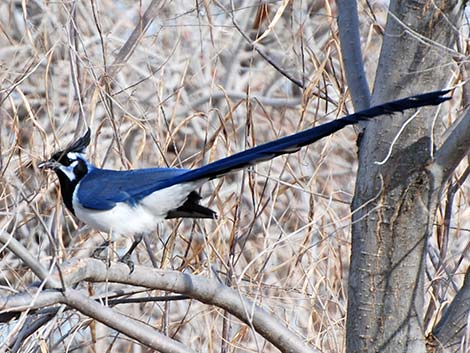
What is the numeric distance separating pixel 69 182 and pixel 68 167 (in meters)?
0.05

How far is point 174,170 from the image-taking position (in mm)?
2736

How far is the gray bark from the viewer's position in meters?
2.24

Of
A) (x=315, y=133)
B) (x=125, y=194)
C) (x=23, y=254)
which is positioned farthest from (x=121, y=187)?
(x=23, y=254)

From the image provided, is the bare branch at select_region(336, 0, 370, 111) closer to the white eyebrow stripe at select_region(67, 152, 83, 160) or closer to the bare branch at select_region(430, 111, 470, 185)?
the bare branch at select_region(430, 111, 470, 185)

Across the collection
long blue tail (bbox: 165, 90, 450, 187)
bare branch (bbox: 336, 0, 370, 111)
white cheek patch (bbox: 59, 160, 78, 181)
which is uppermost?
bare branch (bbox: 336, 0, 370, 111)

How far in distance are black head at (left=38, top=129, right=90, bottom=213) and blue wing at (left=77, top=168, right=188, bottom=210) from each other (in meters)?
0.07

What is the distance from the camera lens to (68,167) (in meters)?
2.99

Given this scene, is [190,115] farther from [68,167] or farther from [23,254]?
[23,254]

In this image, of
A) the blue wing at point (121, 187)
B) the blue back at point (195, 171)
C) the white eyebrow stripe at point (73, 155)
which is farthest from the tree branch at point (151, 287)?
the white eyebrow stripe at point (73, 155)

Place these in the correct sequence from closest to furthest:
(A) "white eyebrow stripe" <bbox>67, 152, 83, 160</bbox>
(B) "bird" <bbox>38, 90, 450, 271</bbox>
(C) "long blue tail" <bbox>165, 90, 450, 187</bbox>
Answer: (C) "long blue tail" <bbox>165, 90, 450, 187</bbox> < (B) "bird" <bbox>38, 90, 450, 271</bbox> < (A) "white eyebrow stripe" <bbox>67, 152, 83, 160</bbox>

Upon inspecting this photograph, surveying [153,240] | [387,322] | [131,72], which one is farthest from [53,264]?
[131,72]

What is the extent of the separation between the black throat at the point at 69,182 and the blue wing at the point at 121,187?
0.07m

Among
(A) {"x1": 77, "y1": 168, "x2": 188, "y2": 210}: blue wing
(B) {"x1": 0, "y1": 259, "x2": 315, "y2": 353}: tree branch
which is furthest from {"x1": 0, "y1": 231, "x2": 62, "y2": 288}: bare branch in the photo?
(A) {"x1": 77, "y1": 168, "x2": 188, "y2": 210}: blue wing

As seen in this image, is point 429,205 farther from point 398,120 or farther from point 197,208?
point 197,208
